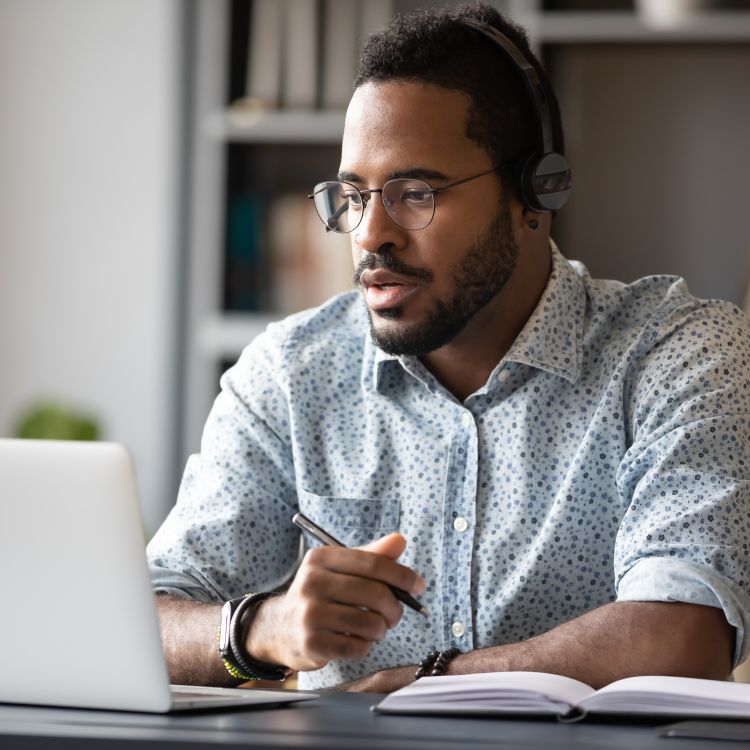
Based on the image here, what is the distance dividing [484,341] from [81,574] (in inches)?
31.0

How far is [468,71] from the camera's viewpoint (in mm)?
Result: 1504

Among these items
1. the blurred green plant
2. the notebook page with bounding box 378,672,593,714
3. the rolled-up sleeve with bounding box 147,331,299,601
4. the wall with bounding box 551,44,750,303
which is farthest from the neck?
the blurred green plant

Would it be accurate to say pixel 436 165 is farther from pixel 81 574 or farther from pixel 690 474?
pixel 81 574

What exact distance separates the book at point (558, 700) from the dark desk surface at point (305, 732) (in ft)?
0.04

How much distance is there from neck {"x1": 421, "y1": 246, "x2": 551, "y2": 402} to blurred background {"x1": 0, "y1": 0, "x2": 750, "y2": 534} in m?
1.31

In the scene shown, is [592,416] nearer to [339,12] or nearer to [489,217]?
[489,217]

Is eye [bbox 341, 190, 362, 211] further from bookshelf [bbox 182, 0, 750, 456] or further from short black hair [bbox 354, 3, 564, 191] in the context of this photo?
bookshelf [bbox 182, 0, 750, 456]

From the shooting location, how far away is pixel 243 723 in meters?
0.85

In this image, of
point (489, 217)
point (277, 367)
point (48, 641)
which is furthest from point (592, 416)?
point (48, 641)

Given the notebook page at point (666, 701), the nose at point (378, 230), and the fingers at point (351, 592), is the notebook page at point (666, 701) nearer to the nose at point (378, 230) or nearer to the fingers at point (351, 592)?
the fingers at point (351, 592)

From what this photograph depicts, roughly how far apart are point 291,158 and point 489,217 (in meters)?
1.65

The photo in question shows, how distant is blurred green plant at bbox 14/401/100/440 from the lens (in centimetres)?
306

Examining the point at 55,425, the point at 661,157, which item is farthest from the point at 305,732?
the point at 55,425

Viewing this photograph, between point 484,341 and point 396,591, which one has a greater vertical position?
point 484,341
